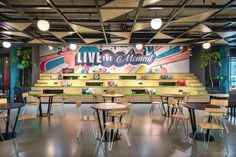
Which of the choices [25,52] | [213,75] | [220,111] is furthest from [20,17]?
[213,75]

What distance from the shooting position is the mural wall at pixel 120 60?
1300cm

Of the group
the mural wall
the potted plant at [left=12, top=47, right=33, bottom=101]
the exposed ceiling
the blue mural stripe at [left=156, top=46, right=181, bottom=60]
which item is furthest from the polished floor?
the blue mural stripe at [left=156, top=46, right=181, bottom=60]

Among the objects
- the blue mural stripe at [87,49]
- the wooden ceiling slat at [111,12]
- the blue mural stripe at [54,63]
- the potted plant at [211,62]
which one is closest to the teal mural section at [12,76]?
the blue mural stripe at [54,63]

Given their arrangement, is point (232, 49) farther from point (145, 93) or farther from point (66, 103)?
point (66, 103)

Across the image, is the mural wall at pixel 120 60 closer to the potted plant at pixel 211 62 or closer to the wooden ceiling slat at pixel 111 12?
the potted plant at pixel 211 62

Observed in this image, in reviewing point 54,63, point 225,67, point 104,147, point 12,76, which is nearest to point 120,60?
point 54,63

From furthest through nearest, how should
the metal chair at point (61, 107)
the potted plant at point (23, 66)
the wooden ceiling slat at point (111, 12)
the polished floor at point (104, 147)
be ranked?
the potted plant at point (23, 66)
the metal chair at point (61, 107)
the wooden ceiling slat at point (111, 12)
the polished floor at point (104, 147)

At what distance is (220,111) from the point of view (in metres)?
4.38

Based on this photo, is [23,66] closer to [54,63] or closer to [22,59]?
[22,59]

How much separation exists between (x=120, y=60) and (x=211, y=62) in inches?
200

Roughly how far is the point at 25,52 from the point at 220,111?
10234 millimetres

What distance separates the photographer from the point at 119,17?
23.9 ft

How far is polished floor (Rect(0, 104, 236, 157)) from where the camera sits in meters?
4.14

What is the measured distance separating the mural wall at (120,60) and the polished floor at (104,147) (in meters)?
6.96
